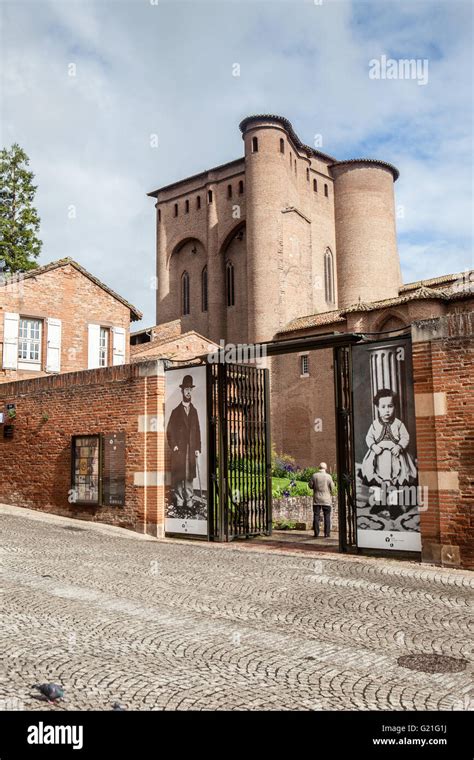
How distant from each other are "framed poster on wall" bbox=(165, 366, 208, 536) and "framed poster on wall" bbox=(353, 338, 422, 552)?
336 centimetres

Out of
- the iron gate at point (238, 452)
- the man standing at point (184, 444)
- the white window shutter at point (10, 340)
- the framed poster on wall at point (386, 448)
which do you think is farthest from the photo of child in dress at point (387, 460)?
the white window shutter at point (10, 340)

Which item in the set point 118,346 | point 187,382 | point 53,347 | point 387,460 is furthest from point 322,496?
point 118,346

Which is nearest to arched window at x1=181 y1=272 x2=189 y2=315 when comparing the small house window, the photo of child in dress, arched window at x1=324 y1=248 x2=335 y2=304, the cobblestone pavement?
arched window at x1=324 y1=248 x2=335 y2=304

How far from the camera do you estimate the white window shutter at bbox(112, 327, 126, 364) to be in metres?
25.9

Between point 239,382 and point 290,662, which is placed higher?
point 239,382

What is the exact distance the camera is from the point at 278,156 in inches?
1601

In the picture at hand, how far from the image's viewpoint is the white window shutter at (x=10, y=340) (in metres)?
22.5

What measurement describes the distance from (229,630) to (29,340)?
19.4m

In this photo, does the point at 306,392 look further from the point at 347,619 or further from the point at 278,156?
the point at 347,619

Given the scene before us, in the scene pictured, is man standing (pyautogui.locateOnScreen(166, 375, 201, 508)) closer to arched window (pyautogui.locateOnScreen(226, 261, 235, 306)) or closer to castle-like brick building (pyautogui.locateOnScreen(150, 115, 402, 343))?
castle-like brick building (pyautogui.locateOnScreen(150, 115, 402, 343))

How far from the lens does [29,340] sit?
2358cm
